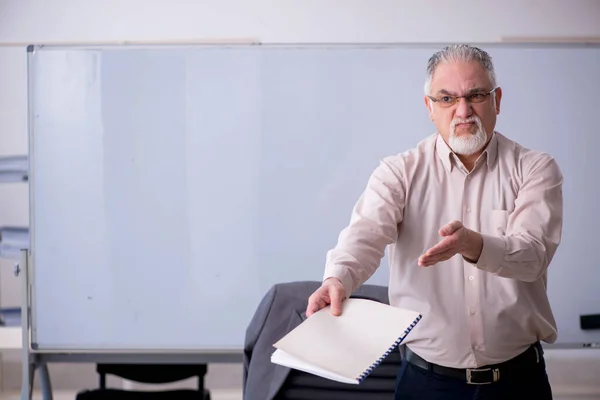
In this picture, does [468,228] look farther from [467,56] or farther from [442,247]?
[467,56]

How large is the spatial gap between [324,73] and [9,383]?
7.72 ft

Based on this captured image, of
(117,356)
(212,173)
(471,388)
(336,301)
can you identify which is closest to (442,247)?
(336,301)

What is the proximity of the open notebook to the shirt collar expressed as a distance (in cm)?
45

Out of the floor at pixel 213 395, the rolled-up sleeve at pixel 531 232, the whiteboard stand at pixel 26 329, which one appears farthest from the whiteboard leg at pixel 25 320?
the rolled-up sleeve at pixel 531 232

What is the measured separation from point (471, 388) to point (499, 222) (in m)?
0.38

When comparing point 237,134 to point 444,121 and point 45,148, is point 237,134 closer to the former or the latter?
point 45,148

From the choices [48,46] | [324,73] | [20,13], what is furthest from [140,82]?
[20,13]

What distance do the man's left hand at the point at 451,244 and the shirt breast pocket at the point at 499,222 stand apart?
0.80 feet

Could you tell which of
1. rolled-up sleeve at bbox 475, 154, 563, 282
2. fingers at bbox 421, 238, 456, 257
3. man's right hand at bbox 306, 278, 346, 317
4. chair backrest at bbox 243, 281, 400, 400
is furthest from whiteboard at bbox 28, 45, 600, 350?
fingers at bbox 421, 238, 456, 257

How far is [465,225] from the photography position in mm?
1525

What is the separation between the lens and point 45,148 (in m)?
2.77

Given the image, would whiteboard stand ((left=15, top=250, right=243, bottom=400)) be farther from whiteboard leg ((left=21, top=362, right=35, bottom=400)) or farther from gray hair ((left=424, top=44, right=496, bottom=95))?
gray hair ((left=424, top=44, right=496, bottom=95))

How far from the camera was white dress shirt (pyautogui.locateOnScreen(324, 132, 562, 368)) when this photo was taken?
1.44 meters

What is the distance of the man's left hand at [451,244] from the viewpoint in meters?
1.20
